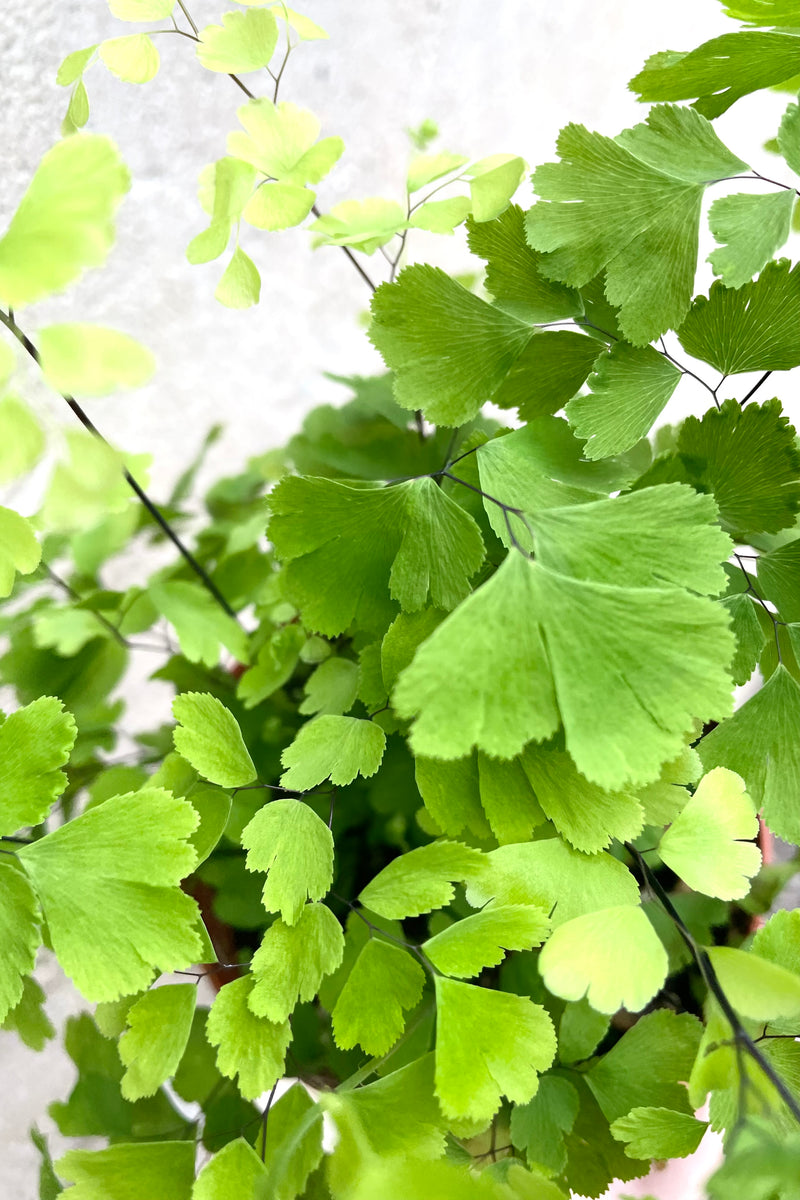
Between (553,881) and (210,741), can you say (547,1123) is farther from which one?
(210,741)

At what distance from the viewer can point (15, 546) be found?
333 millimetres

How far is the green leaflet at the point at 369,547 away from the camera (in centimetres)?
37

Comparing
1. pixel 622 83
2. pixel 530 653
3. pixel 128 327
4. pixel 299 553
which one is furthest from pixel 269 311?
pixel 530 653

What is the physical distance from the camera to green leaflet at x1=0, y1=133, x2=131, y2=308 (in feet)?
0.91

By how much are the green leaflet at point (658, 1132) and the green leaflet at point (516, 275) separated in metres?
0.35

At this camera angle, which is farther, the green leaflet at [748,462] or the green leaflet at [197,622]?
the green leaflet at [197,622]

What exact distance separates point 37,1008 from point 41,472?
0.66 meters

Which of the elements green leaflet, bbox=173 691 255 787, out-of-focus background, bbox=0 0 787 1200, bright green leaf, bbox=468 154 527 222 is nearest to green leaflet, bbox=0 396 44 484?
green leaflet, bbox=173 691 255 787

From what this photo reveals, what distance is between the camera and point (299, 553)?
38cm

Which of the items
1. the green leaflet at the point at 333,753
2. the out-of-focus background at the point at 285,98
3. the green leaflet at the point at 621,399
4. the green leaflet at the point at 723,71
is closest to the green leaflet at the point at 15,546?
the green leaflet at the point at 333,753

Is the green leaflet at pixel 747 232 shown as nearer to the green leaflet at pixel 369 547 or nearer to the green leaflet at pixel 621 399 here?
the green leaflet at pixel 621 399

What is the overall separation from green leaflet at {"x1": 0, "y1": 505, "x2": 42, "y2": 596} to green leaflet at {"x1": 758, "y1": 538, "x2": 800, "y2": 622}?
0.34 m

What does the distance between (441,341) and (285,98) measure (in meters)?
0.69

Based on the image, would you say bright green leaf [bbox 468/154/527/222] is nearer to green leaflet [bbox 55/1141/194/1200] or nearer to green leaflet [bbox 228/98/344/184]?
green leaflet [bbox 228/98/344/184]
